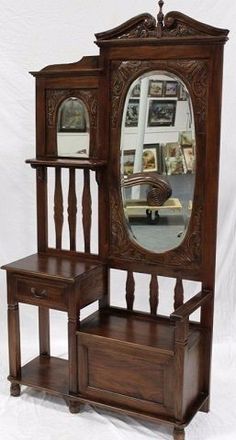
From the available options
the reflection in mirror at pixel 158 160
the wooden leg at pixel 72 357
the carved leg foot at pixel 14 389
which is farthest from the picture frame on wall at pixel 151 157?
the carved leg foot at pixel 14 389

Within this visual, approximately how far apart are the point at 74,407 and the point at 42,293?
1.60 feet

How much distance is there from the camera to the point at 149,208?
255 cm

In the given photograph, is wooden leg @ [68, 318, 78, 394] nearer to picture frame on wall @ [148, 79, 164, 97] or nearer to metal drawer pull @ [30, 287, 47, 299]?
metal drawer pull @ [30, 287, 47, 299]

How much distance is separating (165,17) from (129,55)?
21cm

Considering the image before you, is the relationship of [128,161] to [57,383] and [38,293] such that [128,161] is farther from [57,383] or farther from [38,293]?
[57,383]

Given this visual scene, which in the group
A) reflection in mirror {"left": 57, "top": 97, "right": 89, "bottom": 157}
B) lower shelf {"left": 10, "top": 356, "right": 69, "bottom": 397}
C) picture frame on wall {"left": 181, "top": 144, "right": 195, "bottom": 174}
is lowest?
lower shelf {"left": 10, "top": 356, "right": 69, "bottom": 397}

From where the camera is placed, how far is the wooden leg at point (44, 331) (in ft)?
9.54

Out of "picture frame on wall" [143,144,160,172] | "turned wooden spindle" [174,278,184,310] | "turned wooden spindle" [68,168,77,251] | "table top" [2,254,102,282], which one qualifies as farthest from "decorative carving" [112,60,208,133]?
"table top" [2,254,102,282]

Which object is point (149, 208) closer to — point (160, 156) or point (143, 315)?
point (160, 156)

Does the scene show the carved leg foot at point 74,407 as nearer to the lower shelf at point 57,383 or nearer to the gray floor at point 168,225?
the lower shelf at point 57,383

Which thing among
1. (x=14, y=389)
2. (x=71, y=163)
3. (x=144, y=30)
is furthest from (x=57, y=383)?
(x=144, y=30)

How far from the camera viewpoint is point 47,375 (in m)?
2.74

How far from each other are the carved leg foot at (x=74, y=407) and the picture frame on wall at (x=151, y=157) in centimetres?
100

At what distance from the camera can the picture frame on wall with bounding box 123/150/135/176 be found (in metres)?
2.54
